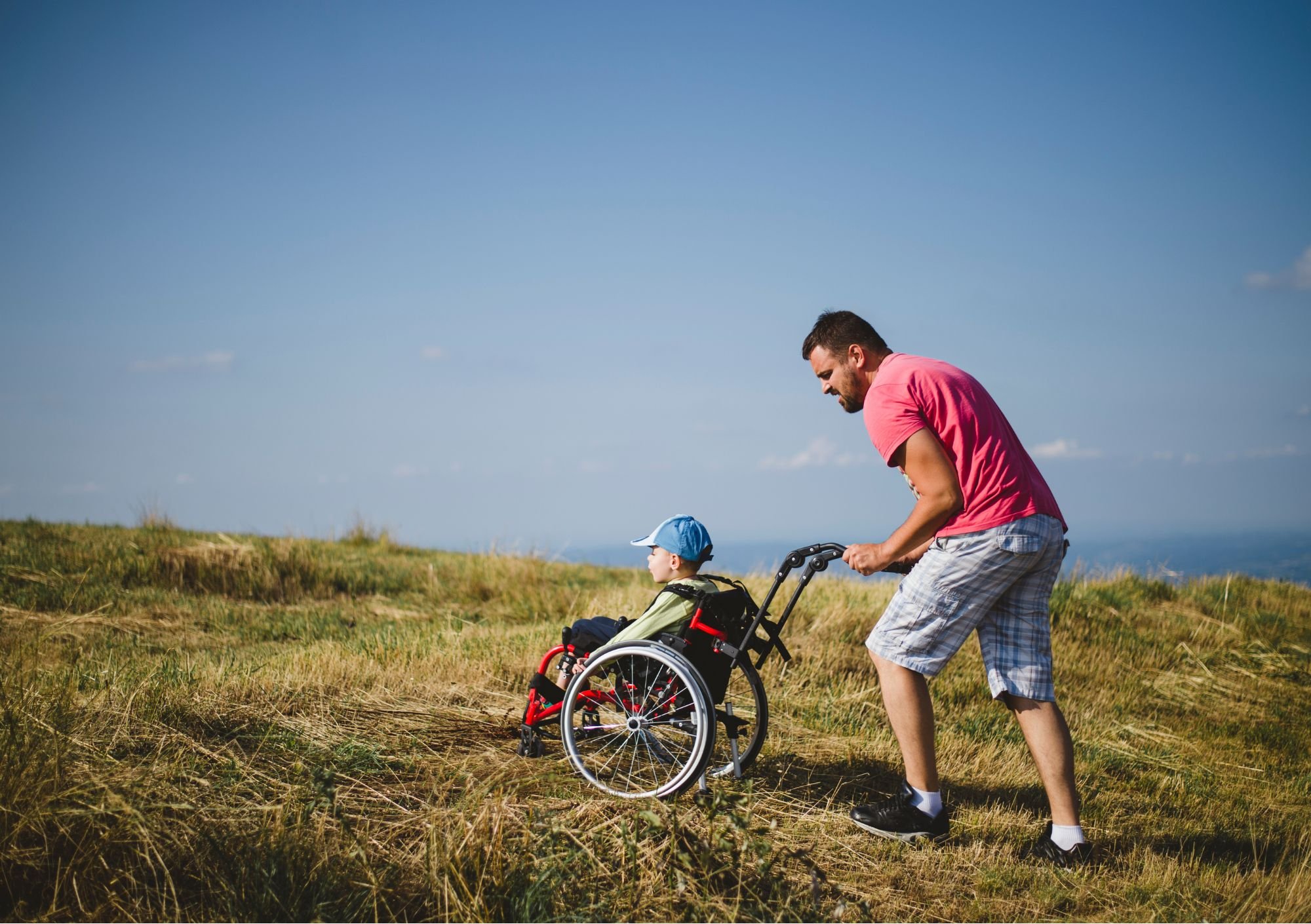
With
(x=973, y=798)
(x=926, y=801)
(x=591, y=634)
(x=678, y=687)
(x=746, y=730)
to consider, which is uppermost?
(x=591, y=634)

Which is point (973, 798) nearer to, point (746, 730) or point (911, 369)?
point (746, 730)

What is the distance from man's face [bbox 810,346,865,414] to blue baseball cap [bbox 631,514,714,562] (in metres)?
0.95

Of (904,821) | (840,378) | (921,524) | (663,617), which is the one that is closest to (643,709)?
(663,617)

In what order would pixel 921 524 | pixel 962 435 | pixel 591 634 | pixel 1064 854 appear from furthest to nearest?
pixel 591 634 → pixel 1064 854 → pixel 962 435 → pixel 921 524

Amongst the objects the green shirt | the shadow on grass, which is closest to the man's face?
the green shirt

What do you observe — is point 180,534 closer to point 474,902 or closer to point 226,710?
point 226,710

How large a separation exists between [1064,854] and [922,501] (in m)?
1.78

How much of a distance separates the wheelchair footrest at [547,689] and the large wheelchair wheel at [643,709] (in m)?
0.18

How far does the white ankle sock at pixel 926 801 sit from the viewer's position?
386cm

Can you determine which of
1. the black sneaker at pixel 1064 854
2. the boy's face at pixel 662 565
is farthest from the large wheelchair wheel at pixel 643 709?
the black sneaker at pixel 1064 854

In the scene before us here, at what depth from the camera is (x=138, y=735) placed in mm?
4082

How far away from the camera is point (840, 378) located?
3.91 metres

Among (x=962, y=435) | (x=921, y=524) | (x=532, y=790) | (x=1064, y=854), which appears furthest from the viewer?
(x=532, y=790)

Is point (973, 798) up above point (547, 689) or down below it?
below
